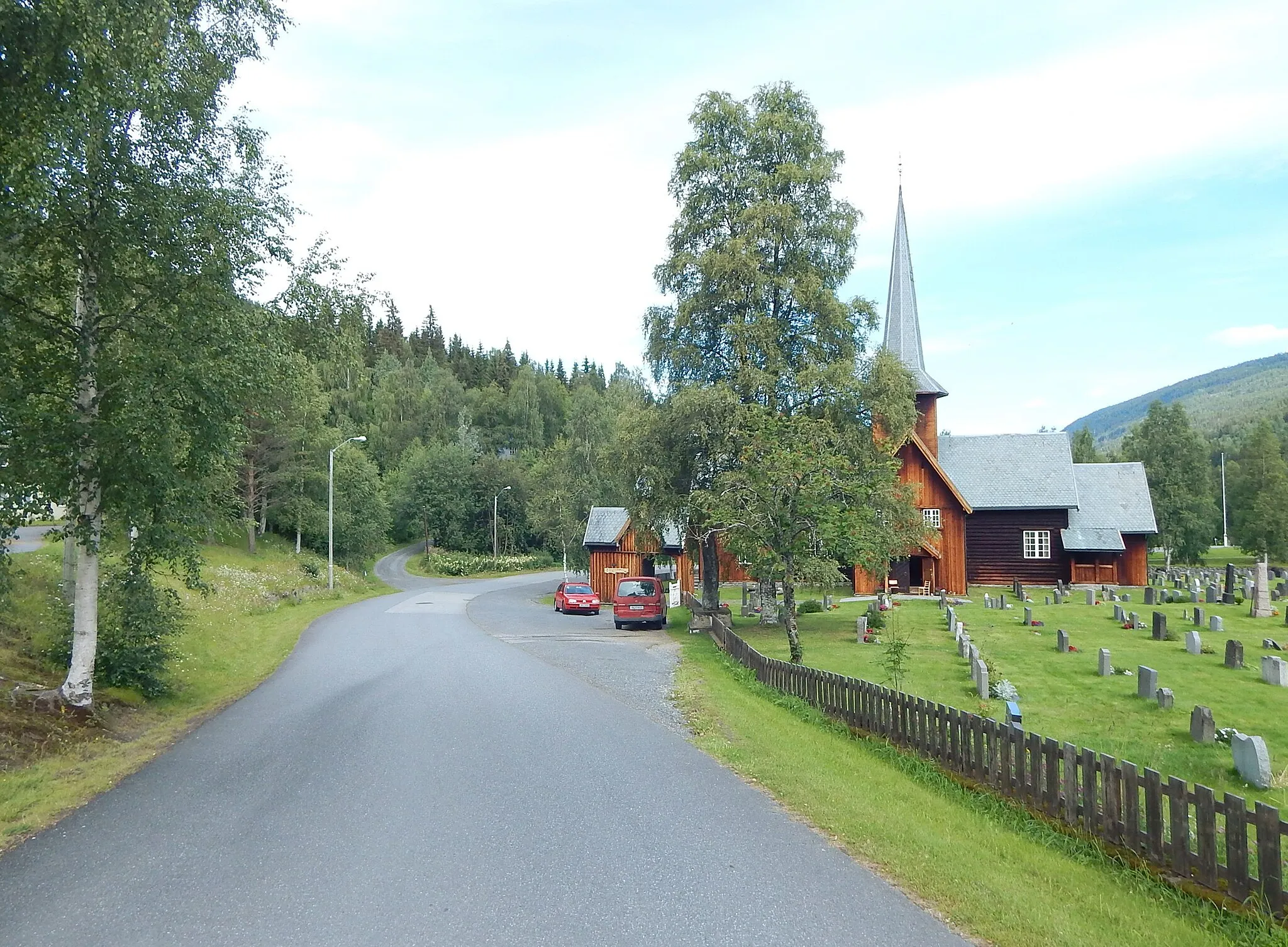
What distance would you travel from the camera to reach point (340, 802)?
8164 millimetres

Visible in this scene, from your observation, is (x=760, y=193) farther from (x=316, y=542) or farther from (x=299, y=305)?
(x=316, y=542)

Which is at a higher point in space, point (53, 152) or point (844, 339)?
point (844, 339)

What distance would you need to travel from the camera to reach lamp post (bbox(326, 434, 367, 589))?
128 ft

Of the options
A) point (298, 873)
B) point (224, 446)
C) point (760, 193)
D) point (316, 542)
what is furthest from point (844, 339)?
point (316, 542)

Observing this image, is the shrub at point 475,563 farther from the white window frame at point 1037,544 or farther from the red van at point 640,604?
the white window frame at point 1037,544

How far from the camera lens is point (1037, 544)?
42.6 metres

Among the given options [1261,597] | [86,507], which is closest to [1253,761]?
[86,507]

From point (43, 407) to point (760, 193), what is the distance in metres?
21.0

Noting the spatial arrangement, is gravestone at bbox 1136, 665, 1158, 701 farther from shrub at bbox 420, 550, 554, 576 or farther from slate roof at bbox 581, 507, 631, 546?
shrub at bbox 420, 550, 554, 576

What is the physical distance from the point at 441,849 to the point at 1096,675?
592 inches

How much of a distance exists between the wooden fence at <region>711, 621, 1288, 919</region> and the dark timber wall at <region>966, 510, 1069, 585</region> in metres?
34.5

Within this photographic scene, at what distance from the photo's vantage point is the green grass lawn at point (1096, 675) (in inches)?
447

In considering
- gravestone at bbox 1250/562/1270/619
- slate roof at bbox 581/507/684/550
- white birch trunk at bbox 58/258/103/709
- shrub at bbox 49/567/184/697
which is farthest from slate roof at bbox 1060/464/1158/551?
white birch trunk at bbox 58/258/103/709

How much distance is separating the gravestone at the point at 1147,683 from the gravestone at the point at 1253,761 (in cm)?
463
